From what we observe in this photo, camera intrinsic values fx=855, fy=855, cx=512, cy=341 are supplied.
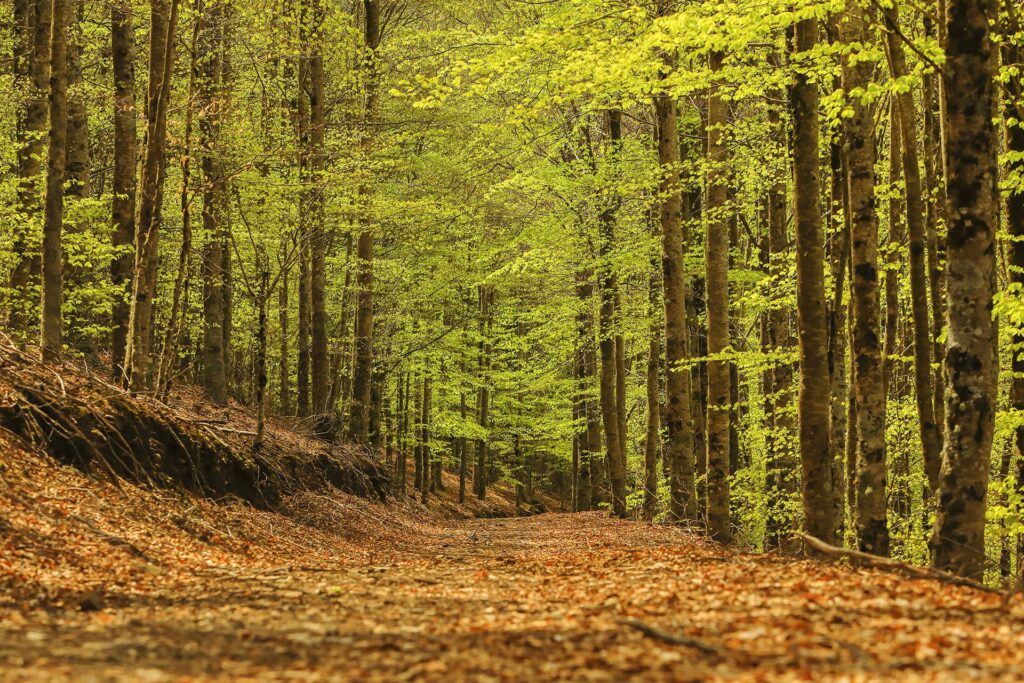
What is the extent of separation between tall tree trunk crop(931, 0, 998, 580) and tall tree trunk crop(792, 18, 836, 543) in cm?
216

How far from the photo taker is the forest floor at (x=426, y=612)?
13.6ft

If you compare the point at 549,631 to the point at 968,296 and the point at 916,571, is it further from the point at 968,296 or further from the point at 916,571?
the point at 968,296

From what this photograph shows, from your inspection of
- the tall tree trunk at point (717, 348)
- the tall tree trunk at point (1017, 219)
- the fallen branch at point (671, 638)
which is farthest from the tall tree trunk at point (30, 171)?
the tall tree trunk at point (1017, 219)

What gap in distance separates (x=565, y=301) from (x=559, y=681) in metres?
22.3

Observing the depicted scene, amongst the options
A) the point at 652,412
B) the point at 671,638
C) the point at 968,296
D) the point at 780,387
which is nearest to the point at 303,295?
the point at 652,412

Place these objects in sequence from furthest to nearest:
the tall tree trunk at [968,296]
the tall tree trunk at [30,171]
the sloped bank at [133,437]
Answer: the tall tree trunk at [30,171] < the sloped bank at [133,437] < the tall tree trunk at [968,296]

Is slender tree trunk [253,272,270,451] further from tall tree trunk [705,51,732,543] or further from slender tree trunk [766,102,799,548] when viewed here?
slender tree trunk [766,102,799,548]

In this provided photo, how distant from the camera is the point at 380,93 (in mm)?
24469

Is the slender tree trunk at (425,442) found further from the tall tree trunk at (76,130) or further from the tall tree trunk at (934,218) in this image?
the tall tree trunk at (934,218)

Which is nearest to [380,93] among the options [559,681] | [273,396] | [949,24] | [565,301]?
[565,301]

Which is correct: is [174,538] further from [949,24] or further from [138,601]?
[949,24]

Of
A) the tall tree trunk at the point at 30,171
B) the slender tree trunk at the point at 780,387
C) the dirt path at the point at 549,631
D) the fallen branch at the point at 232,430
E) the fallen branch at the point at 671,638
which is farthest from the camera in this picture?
the slender tree trunk at the point at 780,387

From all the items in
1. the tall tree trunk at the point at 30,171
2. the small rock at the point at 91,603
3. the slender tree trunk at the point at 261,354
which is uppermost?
the tall tree trunk at the point at 30,171

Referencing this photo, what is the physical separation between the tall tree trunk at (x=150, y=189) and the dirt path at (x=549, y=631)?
18.4 ft
